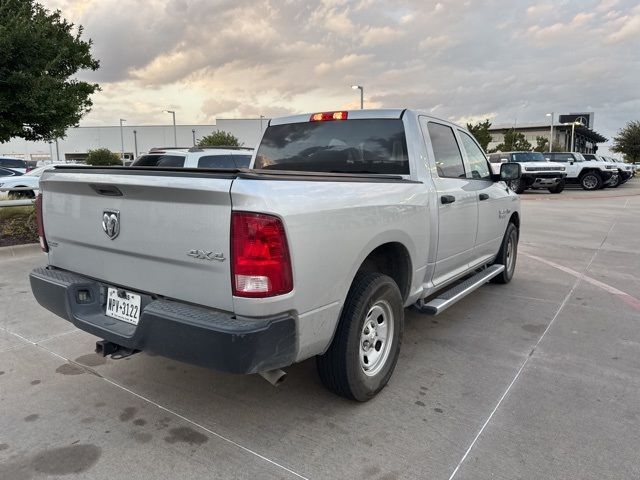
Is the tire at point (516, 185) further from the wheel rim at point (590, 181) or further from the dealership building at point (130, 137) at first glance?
the dealership building at point (130, 137)

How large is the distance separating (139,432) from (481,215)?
3.56 meters

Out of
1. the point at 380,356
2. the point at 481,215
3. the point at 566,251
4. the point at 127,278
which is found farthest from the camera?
the point at 566,251

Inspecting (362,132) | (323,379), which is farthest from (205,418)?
(362,132)

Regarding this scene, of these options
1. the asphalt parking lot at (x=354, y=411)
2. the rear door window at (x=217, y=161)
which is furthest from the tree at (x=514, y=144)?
the asphalt parking lot at (x=354, y=411)

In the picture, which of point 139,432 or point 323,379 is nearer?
point 139,432

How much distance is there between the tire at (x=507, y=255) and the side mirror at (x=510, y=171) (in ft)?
2.53

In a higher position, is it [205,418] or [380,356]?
[380,356]

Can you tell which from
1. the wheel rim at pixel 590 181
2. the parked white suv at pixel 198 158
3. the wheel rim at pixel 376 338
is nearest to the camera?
the wheel rim at pixel 376 338

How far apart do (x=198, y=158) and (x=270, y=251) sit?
685 centimetres

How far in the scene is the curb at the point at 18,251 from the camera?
7.64 m

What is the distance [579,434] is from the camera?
288 cm

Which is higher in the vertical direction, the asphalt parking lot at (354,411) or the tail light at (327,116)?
the tail light at (327,116)

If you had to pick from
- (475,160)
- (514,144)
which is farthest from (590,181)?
(514,144)

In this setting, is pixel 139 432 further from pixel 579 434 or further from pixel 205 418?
pixel 579 434
